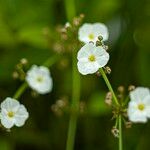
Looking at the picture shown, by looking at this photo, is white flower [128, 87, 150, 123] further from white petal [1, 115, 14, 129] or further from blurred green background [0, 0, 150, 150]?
blurred green background [0, 0, 150, 150]

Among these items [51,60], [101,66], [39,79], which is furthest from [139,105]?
[51,60]

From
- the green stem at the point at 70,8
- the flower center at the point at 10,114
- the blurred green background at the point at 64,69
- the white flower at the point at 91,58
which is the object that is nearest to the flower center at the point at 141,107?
the white flower at the point at 91,58

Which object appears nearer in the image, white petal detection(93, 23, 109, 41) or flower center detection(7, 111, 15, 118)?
flower center detection(7, 111, 15, 118)

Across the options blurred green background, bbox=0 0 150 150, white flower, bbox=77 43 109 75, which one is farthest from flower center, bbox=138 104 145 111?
blurred green background, bbox=0 0 150 150

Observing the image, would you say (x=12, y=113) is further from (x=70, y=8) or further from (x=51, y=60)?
(x=70, y=8)

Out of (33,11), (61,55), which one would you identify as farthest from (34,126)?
(33,11)

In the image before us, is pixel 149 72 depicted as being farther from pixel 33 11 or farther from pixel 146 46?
pixel 33 11
